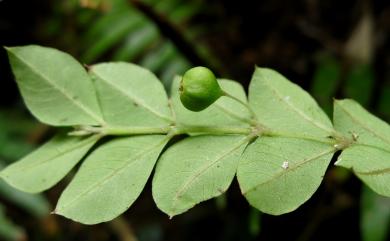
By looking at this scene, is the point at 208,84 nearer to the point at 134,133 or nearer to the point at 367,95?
the point at 134,133

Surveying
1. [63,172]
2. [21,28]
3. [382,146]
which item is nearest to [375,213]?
[382,146]

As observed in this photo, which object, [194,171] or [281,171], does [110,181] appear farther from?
[281,171]

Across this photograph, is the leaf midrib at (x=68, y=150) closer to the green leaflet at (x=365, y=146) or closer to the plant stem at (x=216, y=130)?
the plant stem at (x=216, y=130)

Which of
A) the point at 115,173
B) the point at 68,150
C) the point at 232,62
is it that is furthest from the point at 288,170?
the point at 232,62

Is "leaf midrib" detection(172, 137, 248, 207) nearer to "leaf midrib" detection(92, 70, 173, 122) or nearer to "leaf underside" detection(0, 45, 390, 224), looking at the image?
"leaf underside" detection(0, 45, 390, 224)

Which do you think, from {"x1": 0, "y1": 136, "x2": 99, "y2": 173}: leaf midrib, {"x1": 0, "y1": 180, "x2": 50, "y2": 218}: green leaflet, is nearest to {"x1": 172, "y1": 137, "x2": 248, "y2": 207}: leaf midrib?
{"x1": 0, "y1": 136, "x2": 99, "y2": 173}: leaf midrib

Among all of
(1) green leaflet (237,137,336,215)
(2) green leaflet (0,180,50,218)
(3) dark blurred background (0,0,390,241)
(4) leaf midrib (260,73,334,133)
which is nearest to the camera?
(1) green leaflet (237,137,336,215)
